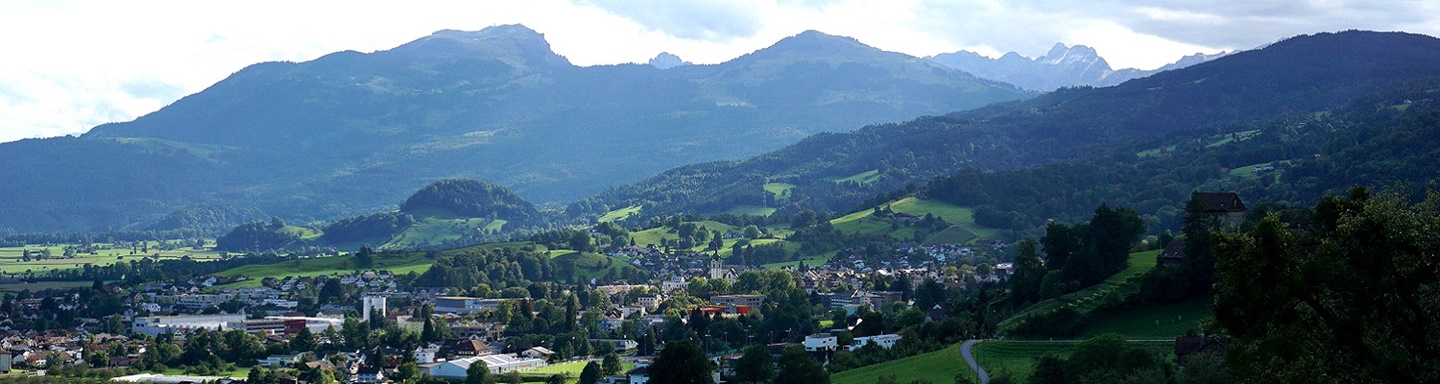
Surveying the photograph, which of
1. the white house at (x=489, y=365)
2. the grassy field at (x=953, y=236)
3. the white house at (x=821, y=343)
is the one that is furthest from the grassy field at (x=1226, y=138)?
the white house at (x=821, y=343)

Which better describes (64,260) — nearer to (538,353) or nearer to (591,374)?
(538,353)

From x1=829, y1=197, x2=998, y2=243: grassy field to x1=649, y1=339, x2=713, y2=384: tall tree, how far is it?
86.2 m

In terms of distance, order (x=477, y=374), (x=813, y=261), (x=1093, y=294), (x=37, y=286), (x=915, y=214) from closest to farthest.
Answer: (x=1093, y=294), (x=477, y=374), (x=37, y=286), (x=813, y=261), (x=915, y=214)

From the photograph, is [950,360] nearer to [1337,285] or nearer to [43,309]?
[1337,285]

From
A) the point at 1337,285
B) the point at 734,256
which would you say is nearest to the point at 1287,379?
the point at 1337,285

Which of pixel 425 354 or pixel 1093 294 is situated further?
pixel 425 354

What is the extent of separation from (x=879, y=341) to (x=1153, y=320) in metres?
16.7

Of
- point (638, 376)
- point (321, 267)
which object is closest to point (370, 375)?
point (638, 376)

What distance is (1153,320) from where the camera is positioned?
56.6m

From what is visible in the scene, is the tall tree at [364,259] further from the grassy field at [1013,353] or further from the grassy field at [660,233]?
the grassy field at [1013,353]

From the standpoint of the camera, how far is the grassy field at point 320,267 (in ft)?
443

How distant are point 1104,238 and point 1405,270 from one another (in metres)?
46.5

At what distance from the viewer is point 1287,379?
22.6 metres

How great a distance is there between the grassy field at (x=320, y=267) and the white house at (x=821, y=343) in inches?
2589
